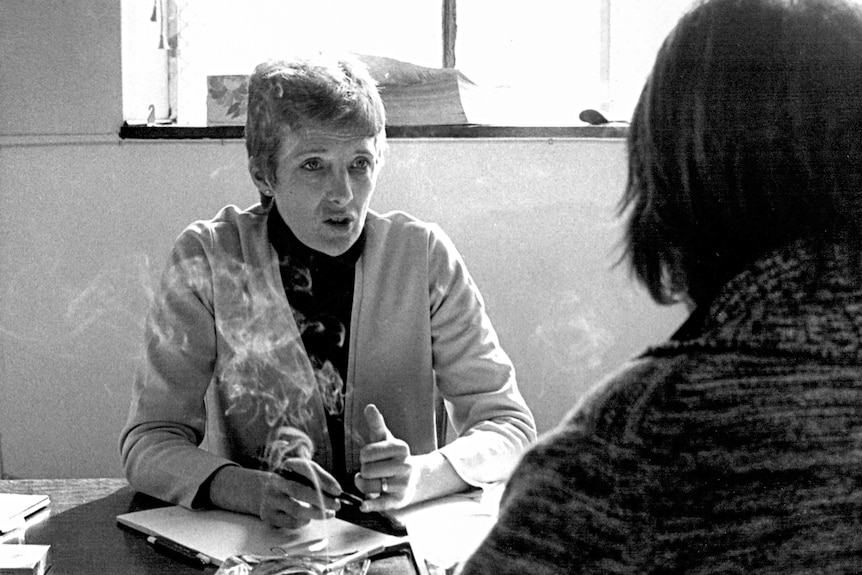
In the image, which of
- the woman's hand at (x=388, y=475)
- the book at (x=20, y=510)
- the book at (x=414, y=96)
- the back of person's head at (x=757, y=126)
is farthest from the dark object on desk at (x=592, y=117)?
the book at (x=20, y=510)

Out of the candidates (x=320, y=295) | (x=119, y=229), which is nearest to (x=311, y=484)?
(x=320, y=295)

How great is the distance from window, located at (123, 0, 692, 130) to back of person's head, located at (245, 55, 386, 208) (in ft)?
0.15

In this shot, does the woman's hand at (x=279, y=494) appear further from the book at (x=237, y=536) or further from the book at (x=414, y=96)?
the book at (x=414, y=96)

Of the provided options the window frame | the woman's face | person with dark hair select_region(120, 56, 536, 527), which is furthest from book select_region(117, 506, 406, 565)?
the window frame

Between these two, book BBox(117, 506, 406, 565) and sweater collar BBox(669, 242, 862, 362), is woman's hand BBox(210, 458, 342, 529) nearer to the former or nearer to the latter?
book BBox(117, 506, 406, 565)

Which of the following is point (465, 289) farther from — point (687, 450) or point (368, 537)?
point (687, 450)

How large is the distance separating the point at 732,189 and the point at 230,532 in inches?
20.5

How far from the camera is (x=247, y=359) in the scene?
1.15m

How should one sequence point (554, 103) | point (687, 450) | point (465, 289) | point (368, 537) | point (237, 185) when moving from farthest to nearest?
1. point (237, 185)
2. point (465, 289)
3. point (554, 103)
4. point (368, 537)
5. point (687, 450)

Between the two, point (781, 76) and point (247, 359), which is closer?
point (781, 76)

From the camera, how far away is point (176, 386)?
3.43 feet

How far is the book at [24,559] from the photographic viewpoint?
67 cm

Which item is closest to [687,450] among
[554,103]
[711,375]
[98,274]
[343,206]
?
[711,375]

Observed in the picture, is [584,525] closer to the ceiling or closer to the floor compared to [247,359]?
closer to the ceiling
